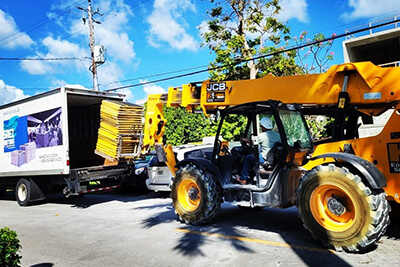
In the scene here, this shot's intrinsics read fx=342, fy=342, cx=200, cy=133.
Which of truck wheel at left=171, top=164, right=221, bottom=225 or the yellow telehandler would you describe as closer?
the yellow telehandler

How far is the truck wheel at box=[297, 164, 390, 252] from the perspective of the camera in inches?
175

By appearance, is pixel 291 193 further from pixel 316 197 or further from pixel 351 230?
pixel 351 230

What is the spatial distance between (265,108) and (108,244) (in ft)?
12.2

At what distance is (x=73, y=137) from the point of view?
12.7 m

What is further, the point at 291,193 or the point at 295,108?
the point at 295,108

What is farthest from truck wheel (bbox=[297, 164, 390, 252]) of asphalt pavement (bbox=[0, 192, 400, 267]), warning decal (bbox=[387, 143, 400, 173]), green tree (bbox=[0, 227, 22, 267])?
green tree (bbox=[0, 227, 22, 267])

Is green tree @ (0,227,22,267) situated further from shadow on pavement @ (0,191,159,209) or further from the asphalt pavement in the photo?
shadow on pavement @ (0,191,159,209)

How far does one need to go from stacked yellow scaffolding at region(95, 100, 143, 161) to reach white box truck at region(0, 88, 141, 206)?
381mm

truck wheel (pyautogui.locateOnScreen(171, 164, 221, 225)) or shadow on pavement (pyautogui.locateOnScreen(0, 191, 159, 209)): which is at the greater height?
truck wheel (pyautogui.locateOnScreen(171, 164, 221, 225))

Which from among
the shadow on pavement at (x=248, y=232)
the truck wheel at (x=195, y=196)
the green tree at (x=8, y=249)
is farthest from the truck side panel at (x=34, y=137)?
the green tree at (x=8, y=249)

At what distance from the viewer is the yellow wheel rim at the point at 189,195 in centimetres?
699

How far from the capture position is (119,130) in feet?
33.6

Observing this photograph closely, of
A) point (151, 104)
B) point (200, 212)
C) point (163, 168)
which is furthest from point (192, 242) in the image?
point (163, 168)

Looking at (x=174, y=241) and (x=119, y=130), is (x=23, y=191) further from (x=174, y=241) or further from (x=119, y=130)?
(x=174, y=241)
